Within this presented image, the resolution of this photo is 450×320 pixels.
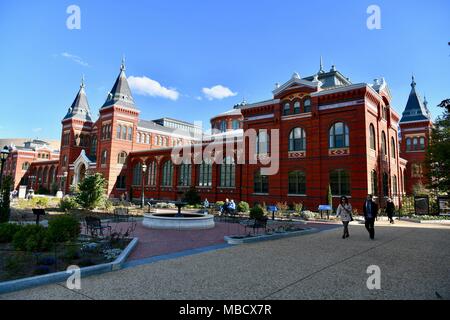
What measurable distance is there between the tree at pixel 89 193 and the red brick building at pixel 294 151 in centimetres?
886

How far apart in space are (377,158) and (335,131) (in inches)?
188

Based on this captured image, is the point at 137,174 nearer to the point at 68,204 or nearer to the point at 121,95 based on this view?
the point at 121,95

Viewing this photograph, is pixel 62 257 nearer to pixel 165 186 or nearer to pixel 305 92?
pixel 305 92

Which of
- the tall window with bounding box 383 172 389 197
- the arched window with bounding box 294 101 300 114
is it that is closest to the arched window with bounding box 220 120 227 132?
the arched window with bounding box 294 101 300 114

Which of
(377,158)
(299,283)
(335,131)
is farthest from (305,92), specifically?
(299,283)

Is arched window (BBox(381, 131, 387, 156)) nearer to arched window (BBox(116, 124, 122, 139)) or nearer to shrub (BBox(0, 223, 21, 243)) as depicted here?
shrub (BBox(0, 223, 21, 243))

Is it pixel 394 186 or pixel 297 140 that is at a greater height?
pixel 297 140

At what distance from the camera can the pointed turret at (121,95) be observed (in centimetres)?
4585

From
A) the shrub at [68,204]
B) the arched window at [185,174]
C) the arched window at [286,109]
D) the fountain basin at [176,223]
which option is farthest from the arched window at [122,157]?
the fountain basin at [176,223]

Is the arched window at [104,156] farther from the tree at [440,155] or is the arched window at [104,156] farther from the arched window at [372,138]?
the tree at [440,155]

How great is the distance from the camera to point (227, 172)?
33438 mm

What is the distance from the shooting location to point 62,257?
7.71 metres

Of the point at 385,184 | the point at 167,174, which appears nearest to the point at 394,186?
the point at 385,184

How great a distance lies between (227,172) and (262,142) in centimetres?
604
